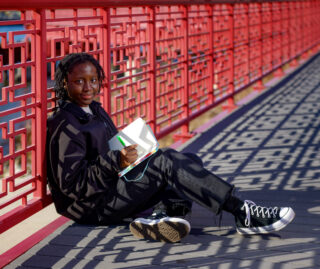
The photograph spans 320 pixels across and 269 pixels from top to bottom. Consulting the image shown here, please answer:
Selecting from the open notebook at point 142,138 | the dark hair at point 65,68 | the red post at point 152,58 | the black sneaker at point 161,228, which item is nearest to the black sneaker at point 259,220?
the black sneaker at point 161,228

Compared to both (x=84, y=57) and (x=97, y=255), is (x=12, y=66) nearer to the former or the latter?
(x=84, y=57)

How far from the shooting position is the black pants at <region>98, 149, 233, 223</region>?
336cm

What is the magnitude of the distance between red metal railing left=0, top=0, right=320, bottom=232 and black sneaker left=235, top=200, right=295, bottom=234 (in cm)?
→ 109

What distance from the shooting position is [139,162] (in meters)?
3.27

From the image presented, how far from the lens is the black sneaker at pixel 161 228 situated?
3346mm

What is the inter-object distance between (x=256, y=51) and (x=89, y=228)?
7.10m

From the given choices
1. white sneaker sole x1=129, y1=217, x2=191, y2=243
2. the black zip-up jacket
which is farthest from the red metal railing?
white sneaker sole x1=129, y1=217, x2=191, y2=243

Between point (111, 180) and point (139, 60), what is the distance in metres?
2.01

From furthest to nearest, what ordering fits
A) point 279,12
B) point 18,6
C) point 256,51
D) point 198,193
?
1. point 279,12
2. point 256,51
3. point 198,193
4. point 18,6

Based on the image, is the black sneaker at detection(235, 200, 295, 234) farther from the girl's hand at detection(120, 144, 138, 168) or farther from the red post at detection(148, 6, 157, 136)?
the red post at detection(148, 6, 157, 136)

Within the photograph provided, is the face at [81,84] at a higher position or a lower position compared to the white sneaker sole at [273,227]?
Result: higher

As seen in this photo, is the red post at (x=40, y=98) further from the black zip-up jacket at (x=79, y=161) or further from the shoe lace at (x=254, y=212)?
the shoe lace at (x=254, y=212)

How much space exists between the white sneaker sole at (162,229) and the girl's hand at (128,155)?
377 mm

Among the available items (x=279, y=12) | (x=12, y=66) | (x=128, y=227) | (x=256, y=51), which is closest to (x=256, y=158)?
(x=128, y=227)
